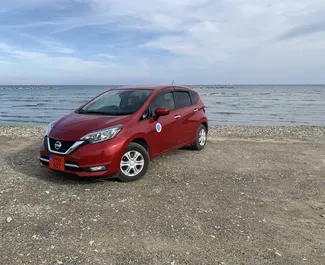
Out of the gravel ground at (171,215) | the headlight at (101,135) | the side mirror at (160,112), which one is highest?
the side mirror at (160,112)

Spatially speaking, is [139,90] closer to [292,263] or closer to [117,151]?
[117,151]

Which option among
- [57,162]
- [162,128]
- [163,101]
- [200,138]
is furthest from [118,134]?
[200,138]

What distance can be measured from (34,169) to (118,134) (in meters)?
2.21

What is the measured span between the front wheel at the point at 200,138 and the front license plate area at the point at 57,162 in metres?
3.72

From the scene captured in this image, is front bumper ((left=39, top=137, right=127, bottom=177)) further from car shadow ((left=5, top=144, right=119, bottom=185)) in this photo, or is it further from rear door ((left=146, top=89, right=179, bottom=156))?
rear door ((left=146, top=89, right=179, bottom=156))

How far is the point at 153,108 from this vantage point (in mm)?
6020

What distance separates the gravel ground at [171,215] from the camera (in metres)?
3.19

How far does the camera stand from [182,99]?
7.18m

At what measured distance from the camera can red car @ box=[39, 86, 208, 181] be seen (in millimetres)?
4930

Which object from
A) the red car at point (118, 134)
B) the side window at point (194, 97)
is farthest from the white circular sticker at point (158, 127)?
the side window at point (194, 97)

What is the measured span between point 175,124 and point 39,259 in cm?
411

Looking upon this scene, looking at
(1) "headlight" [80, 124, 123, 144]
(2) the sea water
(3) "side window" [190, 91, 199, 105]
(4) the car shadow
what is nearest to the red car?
(1) "headlight" [80, 124, 123, 144]

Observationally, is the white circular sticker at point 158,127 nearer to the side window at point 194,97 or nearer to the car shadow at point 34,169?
the car shadow at point 34,169

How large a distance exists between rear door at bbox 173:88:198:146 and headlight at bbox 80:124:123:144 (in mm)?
1961
